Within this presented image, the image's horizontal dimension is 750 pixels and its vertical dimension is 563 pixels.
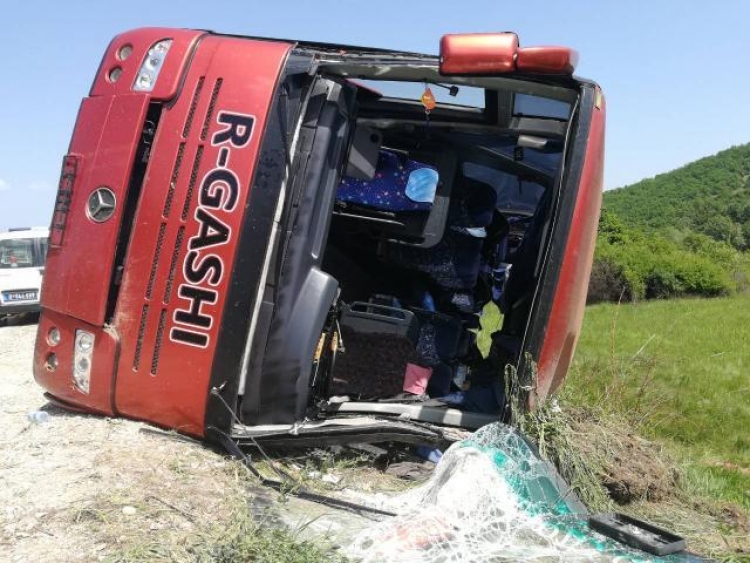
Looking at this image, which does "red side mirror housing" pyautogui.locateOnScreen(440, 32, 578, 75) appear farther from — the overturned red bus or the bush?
the bush

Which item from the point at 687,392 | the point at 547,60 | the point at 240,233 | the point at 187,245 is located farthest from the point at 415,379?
the point at 687,392

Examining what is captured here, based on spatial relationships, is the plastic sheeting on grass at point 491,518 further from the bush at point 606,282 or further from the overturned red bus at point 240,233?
the bush at point 606,282

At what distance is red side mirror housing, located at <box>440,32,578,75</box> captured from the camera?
2851 mm

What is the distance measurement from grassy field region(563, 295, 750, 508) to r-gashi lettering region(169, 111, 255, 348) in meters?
1.87

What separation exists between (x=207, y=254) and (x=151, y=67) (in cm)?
95

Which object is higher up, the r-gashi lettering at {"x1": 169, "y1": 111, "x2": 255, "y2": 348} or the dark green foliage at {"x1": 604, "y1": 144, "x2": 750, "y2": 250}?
the dark green foliage at {"x1": 604, "y1": 144, "x2": 750, "y2": 250}

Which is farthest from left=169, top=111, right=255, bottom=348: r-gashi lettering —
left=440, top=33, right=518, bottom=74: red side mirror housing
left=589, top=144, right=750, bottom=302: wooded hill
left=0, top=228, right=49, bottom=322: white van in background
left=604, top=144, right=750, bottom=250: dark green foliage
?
left=604, top=144, right=750, bottom=250: dark green foliage

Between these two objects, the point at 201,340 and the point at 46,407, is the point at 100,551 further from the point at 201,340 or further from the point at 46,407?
the point at 46,407

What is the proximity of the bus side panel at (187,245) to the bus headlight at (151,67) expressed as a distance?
0.20 metres

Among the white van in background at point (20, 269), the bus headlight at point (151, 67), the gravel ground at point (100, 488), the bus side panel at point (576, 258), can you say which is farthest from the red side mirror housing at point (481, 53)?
the white van in background at point (20, 269)

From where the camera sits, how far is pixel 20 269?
11.9 metres

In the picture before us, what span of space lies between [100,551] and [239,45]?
222 centimetres

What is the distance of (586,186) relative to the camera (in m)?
2.91

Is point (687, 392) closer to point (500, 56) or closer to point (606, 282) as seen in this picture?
point (500, 56)
